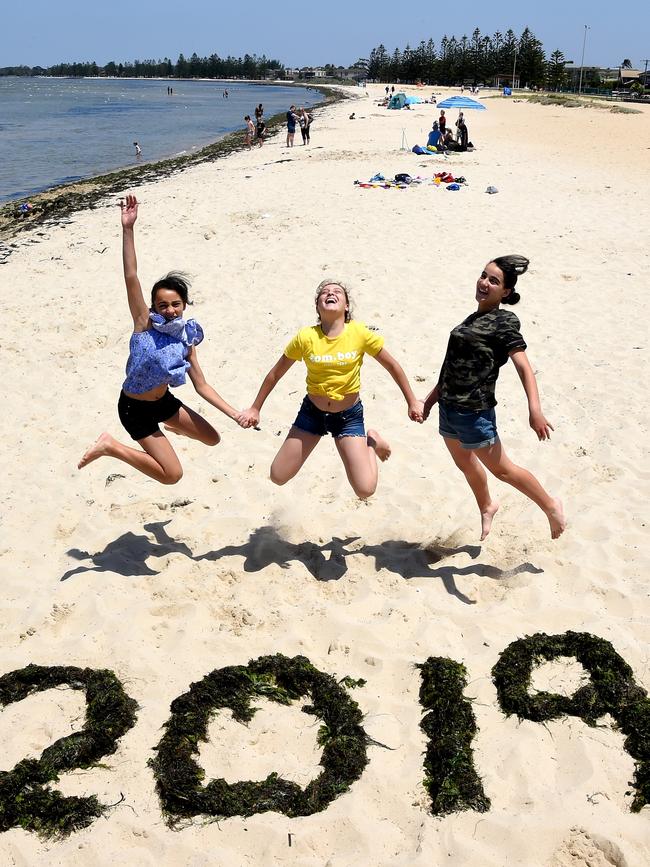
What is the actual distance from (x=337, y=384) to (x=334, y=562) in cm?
131

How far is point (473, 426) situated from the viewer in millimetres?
4820

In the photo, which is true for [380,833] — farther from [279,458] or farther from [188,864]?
[279,458]

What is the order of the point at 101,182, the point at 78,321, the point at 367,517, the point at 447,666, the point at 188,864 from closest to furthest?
1. the point at 188,864
2. the point at 447,666
3. the point at 367,517
4. the point at 78,321
5. the point at 101,182

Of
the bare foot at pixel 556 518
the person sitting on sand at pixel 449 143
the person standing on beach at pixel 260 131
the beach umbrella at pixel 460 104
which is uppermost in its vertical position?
the beach umbrella at pixel 460 104

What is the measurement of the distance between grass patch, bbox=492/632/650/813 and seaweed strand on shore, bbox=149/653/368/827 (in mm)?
877

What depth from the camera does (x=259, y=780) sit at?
142 inches

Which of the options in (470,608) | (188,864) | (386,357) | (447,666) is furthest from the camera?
(386,357)

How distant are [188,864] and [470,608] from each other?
7.70ft

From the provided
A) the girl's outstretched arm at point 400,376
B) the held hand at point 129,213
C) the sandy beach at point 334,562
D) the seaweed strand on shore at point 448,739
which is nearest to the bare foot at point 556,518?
the sandy beach at point 334,562

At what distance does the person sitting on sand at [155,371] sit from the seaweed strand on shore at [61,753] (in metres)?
1.52

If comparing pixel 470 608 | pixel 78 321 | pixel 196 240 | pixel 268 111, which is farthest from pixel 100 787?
pixel 268 111

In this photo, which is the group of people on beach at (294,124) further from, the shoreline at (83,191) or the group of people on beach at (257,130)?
the shoreline at (83,191)

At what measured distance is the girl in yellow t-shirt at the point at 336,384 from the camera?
5.09 metres

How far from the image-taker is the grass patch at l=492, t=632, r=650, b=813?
3.73 m
